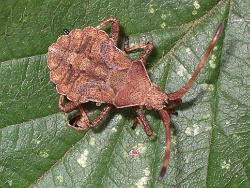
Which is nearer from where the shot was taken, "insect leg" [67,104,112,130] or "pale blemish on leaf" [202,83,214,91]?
"pale blemish on leaf" [202,83,214,91]

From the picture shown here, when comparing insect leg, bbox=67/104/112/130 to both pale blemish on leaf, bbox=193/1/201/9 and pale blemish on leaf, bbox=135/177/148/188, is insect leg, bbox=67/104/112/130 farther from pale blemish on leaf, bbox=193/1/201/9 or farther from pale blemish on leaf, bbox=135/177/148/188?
pale blemish on leaf, bbox=193/1/201/9

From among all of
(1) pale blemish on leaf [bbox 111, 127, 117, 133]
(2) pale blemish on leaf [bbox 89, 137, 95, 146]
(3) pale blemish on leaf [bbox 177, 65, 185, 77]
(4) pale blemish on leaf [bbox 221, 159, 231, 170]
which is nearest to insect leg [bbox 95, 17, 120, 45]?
(3) pale blemish on leaf [bbox 177, 65, 185, 77]

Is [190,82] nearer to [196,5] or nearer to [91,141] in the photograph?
[196,5]

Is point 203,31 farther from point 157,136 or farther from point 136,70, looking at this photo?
point 157,136

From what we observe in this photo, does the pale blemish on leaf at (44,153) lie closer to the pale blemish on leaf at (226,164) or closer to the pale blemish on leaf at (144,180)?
the pale blemish on leaf at (144,180)

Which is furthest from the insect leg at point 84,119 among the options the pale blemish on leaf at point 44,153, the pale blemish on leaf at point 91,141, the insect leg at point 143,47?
the insect leg at point 143,47

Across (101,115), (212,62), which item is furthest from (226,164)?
(101,115)

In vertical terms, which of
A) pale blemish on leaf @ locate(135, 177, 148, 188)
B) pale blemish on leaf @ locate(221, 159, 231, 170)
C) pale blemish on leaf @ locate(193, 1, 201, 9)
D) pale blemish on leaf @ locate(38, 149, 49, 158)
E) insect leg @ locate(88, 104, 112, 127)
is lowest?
pale blemish on leaf @ locate(135, 177, 148, 188)
